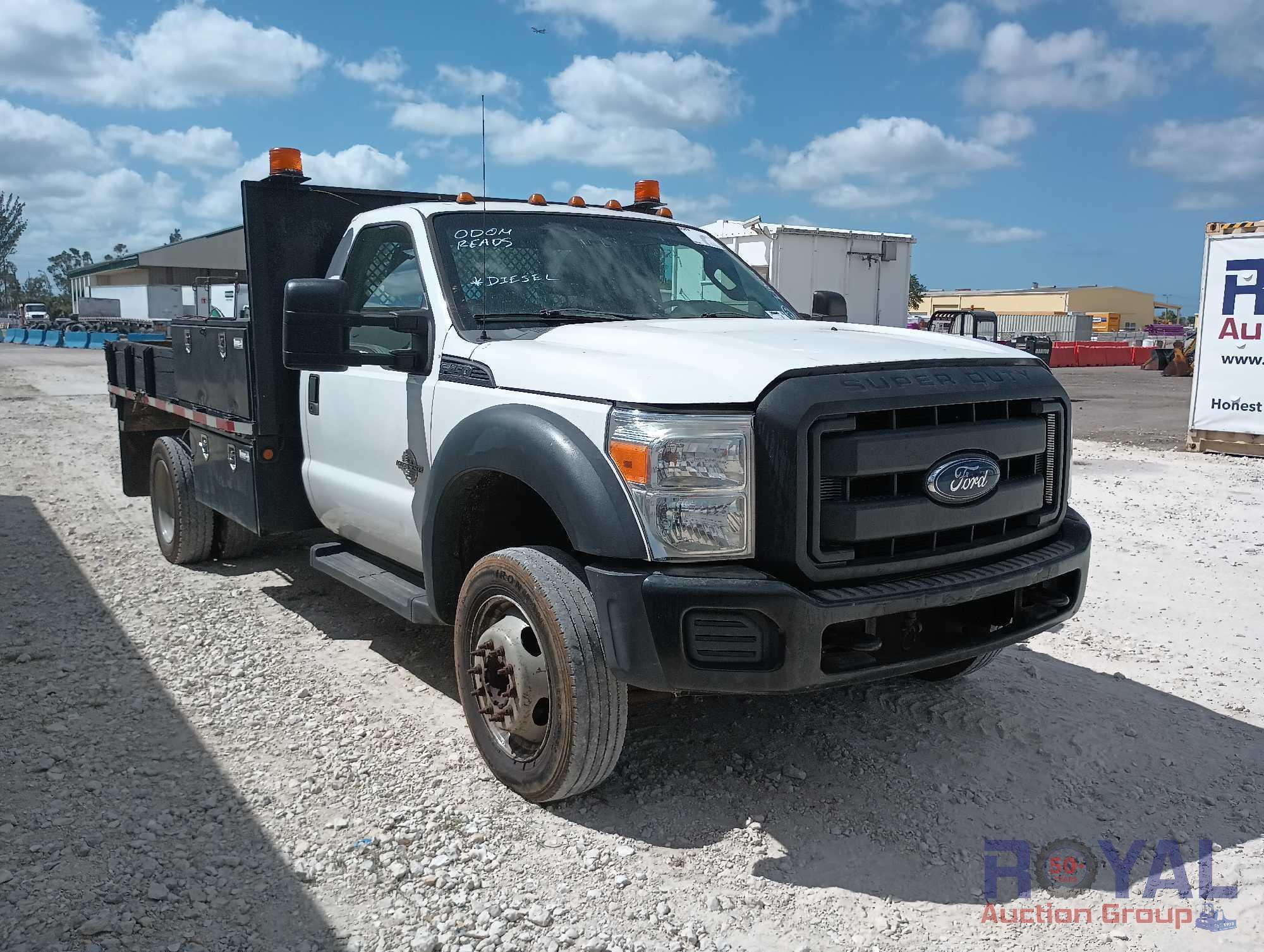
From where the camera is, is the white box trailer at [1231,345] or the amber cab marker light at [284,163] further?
the white box trailer at [1231,345]

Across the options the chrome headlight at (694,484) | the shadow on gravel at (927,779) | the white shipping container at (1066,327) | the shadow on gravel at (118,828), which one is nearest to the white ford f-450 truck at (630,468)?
the chrome headlight at (694,484)

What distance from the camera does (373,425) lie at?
4262 millimetres

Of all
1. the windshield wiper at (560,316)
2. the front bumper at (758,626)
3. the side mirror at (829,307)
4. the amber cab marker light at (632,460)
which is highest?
the side mirror at (829,307)

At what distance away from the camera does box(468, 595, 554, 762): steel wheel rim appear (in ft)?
10.8

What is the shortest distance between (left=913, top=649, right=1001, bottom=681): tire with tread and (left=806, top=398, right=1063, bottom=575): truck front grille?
3.26 ft

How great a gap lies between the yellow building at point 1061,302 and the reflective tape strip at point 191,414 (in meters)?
81.2

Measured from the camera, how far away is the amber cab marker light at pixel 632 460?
2.86 m

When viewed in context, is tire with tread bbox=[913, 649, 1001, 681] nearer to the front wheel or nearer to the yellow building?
the front wheel

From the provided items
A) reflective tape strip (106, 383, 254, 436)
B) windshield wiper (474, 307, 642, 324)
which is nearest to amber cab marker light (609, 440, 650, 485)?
windshield wiper (474, 307, 642, 324)

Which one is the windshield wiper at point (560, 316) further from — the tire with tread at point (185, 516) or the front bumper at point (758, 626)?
the tire with tread at point (185, 516)

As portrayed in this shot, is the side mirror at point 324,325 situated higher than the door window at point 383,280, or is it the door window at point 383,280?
the door window at point 383,280

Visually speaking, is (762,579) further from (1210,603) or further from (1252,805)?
(1210,603)

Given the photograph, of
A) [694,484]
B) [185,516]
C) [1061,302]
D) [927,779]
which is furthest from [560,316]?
[1061,302]

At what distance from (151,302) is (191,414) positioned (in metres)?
52.5
